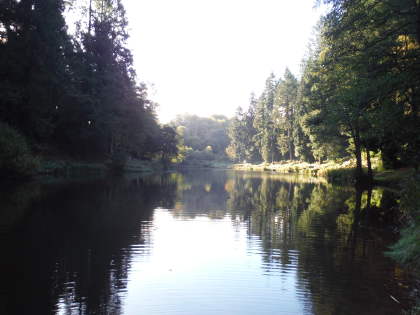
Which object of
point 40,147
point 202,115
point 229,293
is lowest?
point 229,293

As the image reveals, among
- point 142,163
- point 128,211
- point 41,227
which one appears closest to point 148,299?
point 41,227

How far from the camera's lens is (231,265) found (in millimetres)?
9148

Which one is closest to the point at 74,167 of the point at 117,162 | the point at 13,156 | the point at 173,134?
the point at 117,162

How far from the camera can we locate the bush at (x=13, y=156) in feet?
77.2

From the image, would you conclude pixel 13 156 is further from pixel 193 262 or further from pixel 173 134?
pixel 173 134

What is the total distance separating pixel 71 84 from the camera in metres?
38.8

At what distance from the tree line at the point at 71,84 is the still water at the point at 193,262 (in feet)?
53.9

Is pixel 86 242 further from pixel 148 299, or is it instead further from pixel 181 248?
pixel 148 299

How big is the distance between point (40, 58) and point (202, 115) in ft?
477

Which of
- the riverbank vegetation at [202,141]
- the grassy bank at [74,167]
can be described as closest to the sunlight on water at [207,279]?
the grassy bank at [74,167]

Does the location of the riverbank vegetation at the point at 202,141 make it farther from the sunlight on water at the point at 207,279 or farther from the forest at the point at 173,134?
the sunlight on water at the point at 207,279

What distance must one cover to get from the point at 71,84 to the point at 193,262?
1328 inches

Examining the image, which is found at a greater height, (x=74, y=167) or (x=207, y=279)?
(x=74, y=167)

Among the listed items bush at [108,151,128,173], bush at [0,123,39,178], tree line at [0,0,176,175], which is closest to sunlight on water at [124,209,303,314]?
bush at [0,123,39,178]
